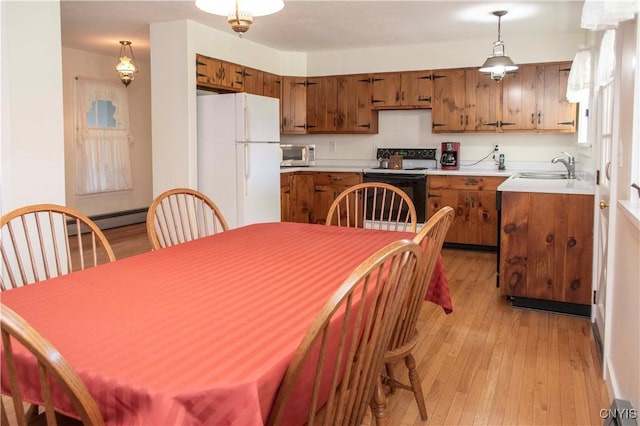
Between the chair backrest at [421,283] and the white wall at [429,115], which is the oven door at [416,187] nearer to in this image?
the white wall at [429,115]

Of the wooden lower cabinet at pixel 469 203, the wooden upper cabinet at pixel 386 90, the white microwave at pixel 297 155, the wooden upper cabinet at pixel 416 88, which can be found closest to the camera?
the wooden lower cabinet at pixel 469 203

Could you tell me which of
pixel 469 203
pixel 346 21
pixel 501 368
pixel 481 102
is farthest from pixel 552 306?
pixel 346 21

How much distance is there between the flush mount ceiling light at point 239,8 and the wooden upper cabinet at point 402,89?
3.78 meters

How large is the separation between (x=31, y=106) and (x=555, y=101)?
15.3ft

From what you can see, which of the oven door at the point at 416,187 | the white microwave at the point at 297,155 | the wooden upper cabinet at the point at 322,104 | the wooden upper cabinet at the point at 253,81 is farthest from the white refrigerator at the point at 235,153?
the oven door at the point at 416,187

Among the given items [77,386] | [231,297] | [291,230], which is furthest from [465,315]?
[77,386]

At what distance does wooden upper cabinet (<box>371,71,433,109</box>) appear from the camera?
19.2 feet

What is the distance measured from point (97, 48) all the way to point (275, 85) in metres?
2.24

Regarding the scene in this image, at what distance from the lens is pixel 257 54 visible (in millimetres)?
5816

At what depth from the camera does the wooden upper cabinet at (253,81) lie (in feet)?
18.3

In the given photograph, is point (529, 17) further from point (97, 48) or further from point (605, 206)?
point (97, 48)

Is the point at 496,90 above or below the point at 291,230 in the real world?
above

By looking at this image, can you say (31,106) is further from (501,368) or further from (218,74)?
(501,368)

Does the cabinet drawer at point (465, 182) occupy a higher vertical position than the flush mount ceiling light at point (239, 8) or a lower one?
lower
